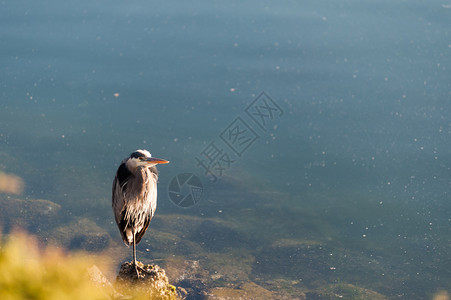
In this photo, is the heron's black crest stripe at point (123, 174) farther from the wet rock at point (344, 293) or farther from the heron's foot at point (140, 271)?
the wet rock at point (344, 293)

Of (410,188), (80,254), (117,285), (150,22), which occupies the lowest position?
(80,254)

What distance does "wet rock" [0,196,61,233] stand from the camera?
263 inches

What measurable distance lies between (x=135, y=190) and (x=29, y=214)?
11.6 ft

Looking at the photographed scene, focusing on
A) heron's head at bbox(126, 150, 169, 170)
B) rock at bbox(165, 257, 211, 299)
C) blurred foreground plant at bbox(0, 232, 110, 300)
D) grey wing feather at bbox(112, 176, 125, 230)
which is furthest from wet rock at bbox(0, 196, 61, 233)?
blurred foreground plant at bbox(0, 232, 110, 300)

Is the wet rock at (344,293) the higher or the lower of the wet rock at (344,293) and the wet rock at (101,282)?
the lower

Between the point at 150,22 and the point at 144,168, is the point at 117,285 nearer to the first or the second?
the point at 144,168

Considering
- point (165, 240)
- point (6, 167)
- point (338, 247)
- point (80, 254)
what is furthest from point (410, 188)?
point (6, 167)

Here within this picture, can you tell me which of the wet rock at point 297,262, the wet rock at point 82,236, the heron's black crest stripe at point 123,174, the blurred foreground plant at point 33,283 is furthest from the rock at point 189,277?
the blurred foreground plant at point 33,283

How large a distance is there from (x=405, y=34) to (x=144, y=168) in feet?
26.6

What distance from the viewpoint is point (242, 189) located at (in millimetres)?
7281
